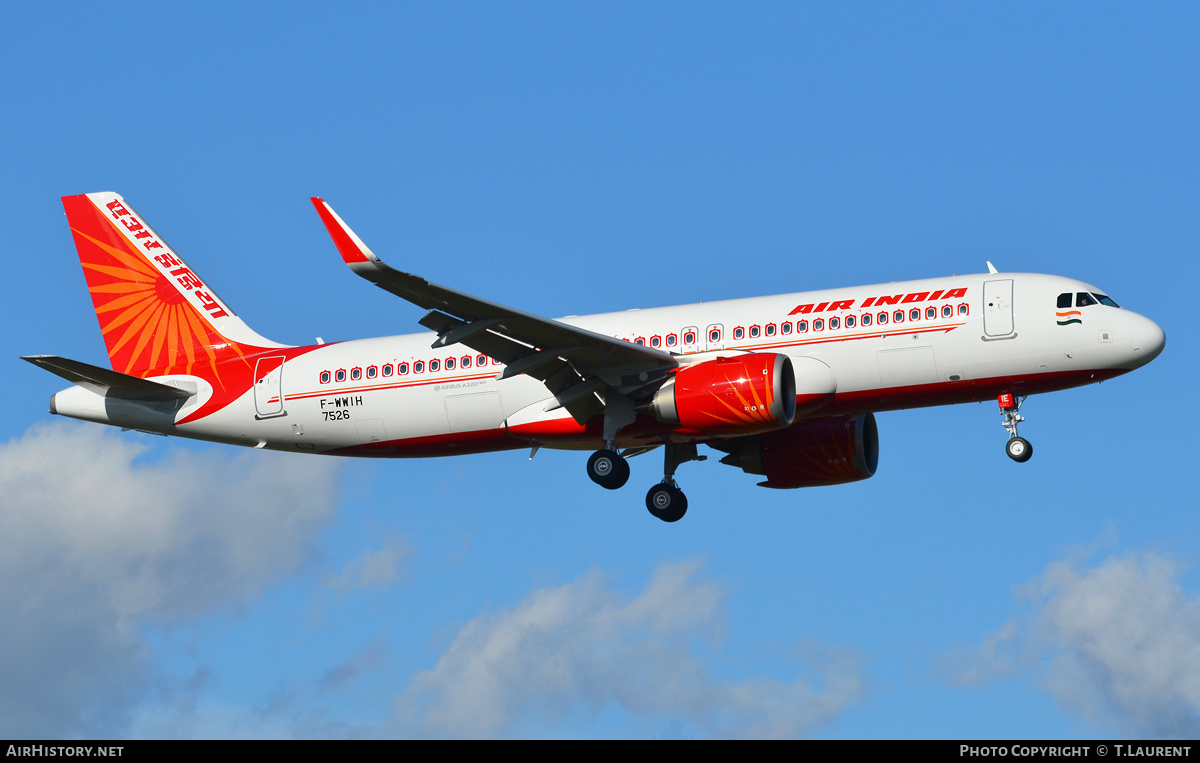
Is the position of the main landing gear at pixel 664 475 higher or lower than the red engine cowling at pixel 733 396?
lower

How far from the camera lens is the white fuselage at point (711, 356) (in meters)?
35.7

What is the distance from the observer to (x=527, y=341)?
36000mm

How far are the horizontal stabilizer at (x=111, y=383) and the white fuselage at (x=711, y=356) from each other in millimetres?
268

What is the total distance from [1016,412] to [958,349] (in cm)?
247

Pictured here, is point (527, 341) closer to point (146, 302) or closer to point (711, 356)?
point (711, 356)

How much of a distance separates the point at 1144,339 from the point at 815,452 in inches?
397

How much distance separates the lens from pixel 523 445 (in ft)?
131

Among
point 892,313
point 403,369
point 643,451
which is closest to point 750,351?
point 892,313

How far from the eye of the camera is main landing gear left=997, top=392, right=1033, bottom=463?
36.4 meters

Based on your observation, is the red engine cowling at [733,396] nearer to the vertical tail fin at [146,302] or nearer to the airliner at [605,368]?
the airliner at [605,368]

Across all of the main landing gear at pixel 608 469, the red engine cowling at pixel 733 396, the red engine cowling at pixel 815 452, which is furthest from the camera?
the red engine cowling at pixel 815 452

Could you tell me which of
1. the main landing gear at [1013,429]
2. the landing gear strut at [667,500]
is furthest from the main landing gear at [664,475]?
the main landing gear at [1013,429]

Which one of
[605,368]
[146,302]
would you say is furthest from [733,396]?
[146,302]
